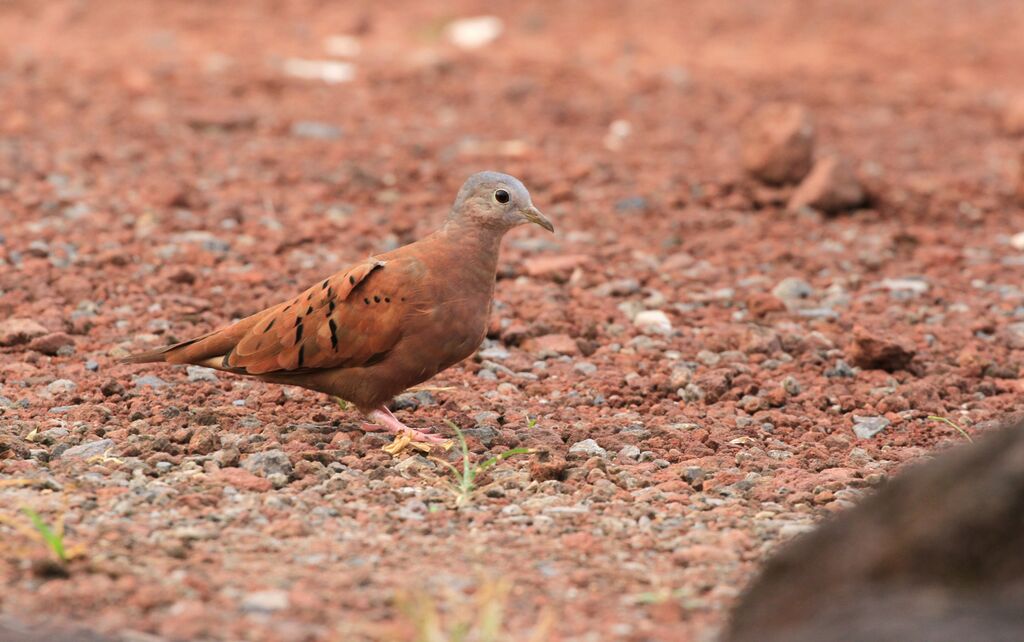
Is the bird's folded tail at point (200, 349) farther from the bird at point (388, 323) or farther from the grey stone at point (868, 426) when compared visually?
the grey stone at point (868, 426)

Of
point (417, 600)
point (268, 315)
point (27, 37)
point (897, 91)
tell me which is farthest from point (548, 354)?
point (27, 37)

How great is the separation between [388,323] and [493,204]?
64cm

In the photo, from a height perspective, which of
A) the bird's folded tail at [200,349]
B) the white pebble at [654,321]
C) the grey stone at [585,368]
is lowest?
the grey stone at [585,368]

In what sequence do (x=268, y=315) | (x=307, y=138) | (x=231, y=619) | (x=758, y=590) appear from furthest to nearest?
(x=307, y=138) → (x=268, y=315) → (x=231, y=619) → (x=758, y=590)

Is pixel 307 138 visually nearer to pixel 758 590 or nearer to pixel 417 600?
pixel 417 600

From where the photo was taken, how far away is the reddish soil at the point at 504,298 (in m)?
3.78

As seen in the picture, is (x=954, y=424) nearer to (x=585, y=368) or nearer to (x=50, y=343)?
(x=585, y=368)

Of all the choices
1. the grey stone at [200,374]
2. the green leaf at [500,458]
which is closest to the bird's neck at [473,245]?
the green leaf at [500,458]

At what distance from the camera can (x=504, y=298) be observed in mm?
6742

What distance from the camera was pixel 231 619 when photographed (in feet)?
11.1

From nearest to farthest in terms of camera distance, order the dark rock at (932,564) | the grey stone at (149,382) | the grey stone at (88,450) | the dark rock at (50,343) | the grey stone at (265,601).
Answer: the dark rock at (932,564), the grey stone at (265,601), the grey stone at (88,450), the grey stone at (149,382), the dark rock at (50,343)

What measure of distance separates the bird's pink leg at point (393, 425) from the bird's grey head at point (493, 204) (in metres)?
0.77

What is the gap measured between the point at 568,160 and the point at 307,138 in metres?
1.82

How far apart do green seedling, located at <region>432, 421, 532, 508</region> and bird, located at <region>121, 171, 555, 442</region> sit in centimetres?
27
